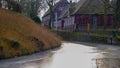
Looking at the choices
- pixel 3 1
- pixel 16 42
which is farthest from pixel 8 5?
pixel 16 42

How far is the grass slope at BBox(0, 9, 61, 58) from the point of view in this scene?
22.6 m

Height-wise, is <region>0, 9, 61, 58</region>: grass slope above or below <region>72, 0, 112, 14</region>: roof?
below

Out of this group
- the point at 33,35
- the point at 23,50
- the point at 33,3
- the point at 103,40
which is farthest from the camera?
the point at 33,3

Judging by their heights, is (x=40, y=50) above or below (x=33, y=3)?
below

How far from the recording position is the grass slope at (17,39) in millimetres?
22627

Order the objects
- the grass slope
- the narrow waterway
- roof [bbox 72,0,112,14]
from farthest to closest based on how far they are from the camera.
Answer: roof [bbox 72,0,112,14] < the grass slope < the narrow waterway

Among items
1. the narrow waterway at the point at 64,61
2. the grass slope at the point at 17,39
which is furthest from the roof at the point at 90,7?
the narrow waterway at the point at 64,61

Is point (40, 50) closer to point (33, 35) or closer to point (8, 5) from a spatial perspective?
point (33, 35)

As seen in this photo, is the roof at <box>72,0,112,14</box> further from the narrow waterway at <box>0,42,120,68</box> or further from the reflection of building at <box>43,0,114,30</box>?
the narrow waterway at <box>0,42,120,68</box>

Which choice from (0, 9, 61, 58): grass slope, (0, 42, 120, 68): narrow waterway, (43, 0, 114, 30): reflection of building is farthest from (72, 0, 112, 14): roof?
(0, 42, 120, 68): narrow waterway

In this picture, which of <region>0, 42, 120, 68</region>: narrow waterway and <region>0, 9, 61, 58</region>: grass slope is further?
<region>0, 9, 61, 58</region>: grass slope

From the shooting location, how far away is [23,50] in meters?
23.9

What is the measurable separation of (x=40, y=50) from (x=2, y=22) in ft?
13.0

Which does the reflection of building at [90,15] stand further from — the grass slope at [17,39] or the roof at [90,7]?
the grass slope at [17,39]
